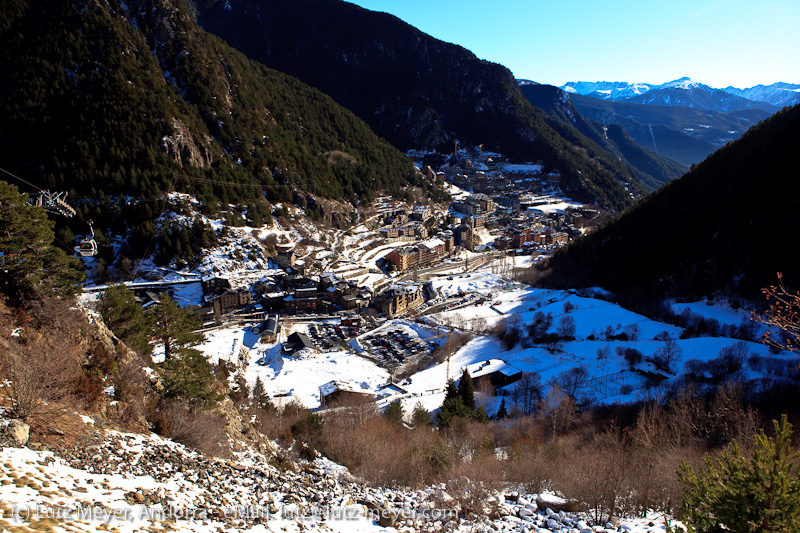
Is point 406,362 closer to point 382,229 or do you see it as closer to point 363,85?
point 382,229

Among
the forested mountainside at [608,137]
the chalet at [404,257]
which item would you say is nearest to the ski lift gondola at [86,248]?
the chalet at [404,257]

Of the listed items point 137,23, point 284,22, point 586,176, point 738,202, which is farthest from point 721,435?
point 284,22

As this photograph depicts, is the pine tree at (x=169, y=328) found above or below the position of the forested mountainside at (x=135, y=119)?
below

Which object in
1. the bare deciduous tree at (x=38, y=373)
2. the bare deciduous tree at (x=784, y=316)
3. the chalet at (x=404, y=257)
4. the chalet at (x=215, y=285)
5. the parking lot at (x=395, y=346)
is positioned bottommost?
the parking lot at (x=395, y=346)

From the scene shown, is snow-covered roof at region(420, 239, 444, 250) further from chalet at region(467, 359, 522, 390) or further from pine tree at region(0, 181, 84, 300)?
pine tree at region(0, 181, 84, 300)

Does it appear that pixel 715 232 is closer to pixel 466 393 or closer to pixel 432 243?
pixel 432 243

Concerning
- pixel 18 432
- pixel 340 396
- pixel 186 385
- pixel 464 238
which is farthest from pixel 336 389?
pixel 464 238

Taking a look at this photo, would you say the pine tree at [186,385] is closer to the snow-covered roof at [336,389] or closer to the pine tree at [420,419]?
the pine tree at [420,419]
